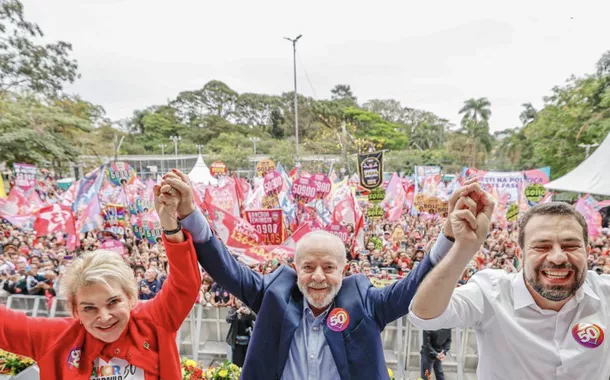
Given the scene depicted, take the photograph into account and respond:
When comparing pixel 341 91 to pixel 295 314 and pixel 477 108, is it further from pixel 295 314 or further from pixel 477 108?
pixel 295 314

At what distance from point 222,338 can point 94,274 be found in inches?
192

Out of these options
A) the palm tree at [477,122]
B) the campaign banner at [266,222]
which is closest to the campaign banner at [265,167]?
the campaign banner at [266,222]

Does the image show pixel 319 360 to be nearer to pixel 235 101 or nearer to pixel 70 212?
pixel 70 212

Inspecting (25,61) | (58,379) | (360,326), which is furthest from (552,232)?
(25,61)

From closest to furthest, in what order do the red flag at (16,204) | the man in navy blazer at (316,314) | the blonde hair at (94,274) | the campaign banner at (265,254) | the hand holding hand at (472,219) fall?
the hand holding hand at (472,219)
the blonde hair at (94,274)
the man in navy blazer at (316,314)
the campaign banner at (265,254)
the red flag at (16,204)

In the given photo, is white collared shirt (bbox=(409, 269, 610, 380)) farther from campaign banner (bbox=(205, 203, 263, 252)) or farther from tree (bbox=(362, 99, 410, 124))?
tree (bbox=(362, 99, 410, 124))

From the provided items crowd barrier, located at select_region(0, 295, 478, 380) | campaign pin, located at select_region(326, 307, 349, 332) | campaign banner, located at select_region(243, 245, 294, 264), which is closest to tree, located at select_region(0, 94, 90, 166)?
→ crowd barrier, located at select_region(0, 295, 478, 380)

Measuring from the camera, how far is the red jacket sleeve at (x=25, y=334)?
1604mm

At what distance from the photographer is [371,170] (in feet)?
31.2

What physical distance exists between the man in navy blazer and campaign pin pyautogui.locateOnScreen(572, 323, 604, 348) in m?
0.58

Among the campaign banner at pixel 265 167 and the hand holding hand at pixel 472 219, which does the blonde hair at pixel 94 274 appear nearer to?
the hand holding hand at pixel 472 219

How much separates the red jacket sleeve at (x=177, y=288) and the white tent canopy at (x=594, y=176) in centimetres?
873

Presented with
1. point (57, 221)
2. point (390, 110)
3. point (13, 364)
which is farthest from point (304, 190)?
point (390, 110)

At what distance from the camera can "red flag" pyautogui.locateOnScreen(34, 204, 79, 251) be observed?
783cm
